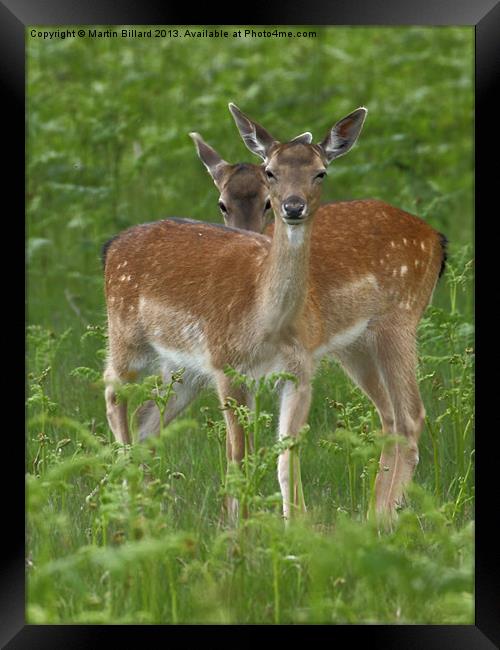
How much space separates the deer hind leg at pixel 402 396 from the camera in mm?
7980

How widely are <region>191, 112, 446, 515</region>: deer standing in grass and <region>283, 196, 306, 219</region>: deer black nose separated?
0.95 metres

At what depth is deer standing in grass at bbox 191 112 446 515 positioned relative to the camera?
26.0 feet

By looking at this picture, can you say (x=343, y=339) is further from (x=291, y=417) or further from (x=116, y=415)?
(x=116, y=415)

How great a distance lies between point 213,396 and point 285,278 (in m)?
1.98

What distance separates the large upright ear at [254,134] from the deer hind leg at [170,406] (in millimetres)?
1219

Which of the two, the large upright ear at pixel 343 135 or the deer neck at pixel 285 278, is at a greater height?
the large upright ear at pixel 343 135

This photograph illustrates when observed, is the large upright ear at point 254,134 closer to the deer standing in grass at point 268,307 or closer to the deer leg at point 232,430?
the deer standing in grass at point 268,307

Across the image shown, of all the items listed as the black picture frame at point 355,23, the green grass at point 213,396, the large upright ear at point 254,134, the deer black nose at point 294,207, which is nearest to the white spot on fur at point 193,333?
the green grass at point 213,396

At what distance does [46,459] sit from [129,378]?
1.13 meters

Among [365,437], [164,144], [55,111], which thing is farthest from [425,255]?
[55,111]

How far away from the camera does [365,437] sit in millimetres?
6684

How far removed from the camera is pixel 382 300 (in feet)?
26.4

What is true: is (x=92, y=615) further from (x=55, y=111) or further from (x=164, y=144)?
(x=55, y=111)

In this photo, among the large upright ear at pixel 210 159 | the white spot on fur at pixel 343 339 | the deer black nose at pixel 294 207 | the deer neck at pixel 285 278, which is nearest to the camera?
the deer black nose at pixel 294 207
